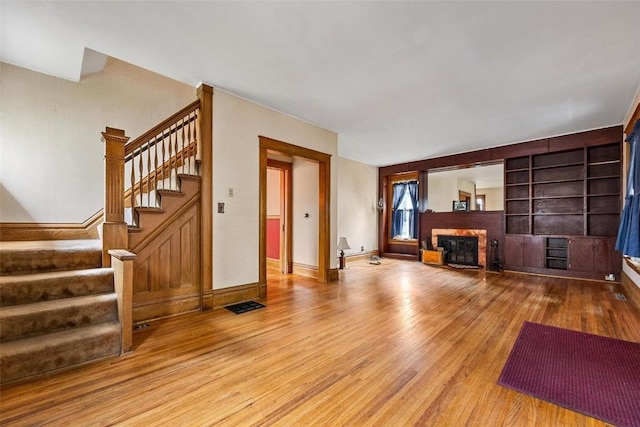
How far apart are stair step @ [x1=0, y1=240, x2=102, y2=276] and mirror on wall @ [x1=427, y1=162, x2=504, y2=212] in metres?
7.14

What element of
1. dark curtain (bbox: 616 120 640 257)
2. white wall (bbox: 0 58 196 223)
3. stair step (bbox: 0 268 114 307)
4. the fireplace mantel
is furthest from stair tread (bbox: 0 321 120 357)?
the fireplace mantel

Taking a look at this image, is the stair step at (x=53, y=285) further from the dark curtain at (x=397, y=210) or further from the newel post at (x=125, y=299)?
the dark curtain at (x=397, y=210)

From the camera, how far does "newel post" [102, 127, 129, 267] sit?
2602mm

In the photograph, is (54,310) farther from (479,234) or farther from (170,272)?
(479,234)

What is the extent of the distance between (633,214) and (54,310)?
5934mm

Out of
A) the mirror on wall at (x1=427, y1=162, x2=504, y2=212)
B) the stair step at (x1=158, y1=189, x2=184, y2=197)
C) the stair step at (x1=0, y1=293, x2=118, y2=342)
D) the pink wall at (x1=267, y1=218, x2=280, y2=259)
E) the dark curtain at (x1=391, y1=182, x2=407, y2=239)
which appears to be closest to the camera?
the stair step at (x1=0, y1=293, x2=118, y2=342)

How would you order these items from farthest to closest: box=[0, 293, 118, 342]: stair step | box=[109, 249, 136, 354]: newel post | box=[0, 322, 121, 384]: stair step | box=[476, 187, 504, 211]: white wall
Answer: box=[476, 187, 504, 211]: white wall, box=[109, 249, 136, 354]: newel post, box=[0, 293, 118, 342]: stair step, box=[0, 322, 121, 384]: stair step

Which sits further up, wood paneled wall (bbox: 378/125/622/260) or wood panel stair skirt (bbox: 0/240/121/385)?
wood paneled wall (bbox: 378/125/622/260)

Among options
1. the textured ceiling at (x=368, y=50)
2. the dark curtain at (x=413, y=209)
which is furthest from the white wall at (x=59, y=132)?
the dark curtain at (x=413, y=209)

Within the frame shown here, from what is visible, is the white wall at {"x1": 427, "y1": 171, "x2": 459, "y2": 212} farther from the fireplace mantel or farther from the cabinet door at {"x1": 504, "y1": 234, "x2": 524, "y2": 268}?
the cabinet door at {"x1": 504, "y1": 234, "x2": 524, "y2": 268}

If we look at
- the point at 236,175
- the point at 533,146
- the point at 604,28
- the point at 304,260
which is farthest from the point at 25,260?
the point at 533,146

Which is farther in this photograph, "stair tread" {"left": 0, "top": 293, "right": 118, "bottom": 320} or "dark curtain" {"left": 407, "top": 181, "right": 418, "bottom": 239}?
"dark curtain" {"left": 407, "top": 181, "right": 418, "bottom": 239}

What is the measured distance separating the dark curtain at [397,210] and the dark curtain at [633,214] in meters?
4.67

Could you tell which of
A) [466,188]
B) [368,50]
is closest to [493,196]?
[466,188]
